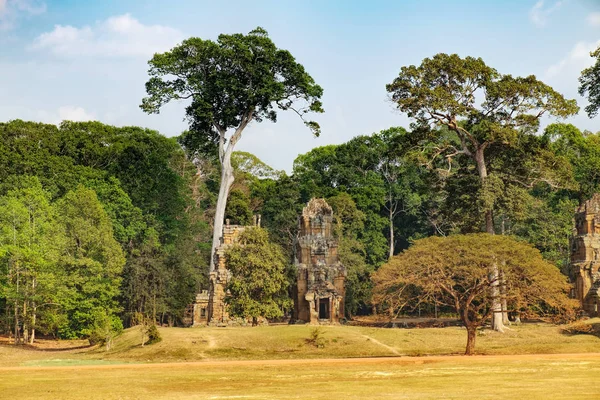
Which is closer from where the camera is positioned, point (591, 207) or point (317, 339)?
point (317, 339)

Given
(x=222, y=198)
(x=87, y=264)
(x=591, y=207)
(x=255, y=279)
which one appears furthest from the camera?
(x=222, y=198)

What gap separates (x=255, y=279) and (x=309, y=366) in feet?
54.5

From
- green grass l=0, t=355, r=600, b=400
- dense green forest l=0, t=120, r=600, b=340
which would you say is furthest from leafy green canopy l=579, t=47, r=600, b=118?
green grass l=0, t=355, r=600, b=400

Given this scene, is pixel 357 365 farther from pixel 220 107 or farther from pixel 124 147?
pixel 124 147

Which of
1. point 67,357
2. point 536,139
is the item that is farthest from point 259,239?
point 536,139

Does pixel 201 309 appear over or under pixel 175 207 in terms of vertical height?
under

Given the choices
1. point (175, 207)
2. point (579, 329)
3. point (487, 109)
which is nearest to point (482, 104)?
point (487, 109)

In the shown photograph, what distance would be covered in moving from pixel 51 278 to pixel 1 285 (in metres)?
3.20

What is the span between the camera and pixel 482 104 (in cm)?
4547

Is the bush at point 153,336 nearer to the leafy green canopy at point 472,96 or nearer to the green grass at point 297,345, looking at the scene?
the green grass at point 297,345

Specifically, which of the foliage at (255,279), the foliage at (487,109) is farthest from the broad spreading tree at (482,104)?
the foliage at (255,279)

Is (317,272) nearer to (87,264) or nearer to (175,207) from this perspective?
(87,264)

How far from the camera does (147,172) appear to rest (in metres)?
59.2

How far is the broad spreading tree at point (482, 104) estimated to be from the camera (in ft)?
143
